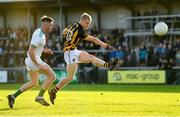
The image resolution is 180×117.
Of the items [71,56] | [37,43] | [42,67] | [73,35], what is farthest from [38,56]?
[73,35]

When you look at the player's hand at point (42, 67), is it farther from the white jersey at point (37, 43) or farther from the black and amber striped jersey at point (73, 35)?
the black and amber striped jersey at point (73, 35)

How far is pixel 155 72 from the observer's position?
29734mm

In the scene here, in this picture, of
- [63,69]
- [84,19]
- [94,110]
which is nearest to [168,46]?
[63,69]

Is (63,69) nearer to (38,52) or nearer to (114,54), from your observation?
(114,54)

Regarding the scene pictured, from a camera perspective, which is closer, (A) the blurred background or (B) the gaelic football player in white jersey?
(B) the gaelic football player in white jersey

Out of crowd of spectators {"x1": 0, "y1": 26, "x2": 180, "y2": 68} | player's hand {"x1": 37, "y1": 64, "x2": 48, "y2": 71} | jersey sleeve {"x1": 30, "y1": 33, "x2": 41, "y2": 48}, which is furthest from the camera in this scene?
crowd of spectators {"x1": 0, "y1": 26, "x2": 180, "y2": 68}

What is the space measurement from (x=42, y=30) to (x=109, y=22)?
26.3 meters

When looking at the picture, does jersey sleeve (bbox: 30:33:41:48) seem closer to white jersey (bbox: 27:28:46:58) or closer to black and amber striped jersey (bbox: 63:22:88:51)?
white jersey (bbox: 27:28:46:58)

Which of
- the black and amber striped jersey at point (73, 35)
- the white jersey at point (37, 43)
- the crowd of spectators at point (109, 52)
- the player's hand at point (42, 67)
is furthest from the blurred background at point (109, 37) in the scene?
the white jersey at point (37, 43)

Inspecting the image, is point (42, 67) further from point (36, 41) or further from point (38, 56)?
point (36, 41)

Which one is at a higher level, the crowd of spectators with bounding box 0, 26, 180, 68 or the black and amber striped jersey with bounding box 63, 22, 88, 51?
the black and amber striped jersey with bounding box 63, 22, 88, 51

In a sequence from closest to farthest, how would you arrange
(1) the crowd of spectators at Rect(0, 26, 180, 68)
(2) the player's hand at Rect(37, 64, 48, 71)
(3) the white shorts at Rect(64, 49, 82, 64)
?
1. (2) the player's hand at Rect(37, 64, 48, 71)
2. (3) the white shorts at Rect(64, 49, 82, 64)
3. (1) the crowd of spectators at Rect(0, 26, 180, 68)

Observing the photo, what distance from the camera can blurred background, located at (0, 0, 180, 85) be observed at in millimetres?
30484

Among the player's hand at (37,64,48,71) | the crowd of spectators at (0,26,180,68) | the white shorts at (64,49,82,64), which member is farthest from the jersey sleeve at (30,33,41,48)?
the crowd of spectators at (0,26,180,68)
